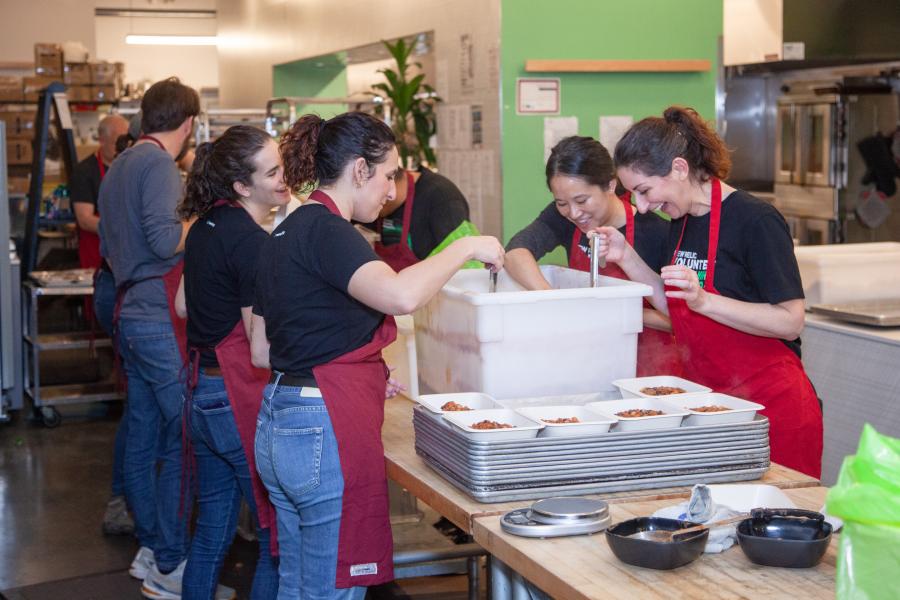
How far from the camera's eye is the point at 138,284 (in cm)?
407

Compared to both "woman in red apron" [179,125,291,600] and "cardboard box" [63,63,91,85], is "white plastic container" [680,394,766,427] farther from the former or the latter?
"cardboard box" [63,63,91,85]

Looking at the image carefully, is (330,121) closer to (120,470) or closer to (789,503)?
(789,503)

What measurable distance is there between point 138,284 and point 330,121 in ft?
5.94

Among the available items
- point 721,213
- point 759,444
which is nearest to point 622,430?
point 759,444

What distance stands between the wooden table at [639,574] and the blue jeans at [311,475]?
524 millimetres

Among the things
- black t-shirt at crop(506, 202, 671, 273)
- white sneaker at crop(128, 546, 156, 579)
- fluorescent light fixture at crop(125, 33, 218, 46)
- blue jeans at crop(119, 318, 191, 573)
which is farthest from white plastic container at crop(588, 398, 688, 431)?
fluorescent light fixture at crop(125, 33, 218, 46)

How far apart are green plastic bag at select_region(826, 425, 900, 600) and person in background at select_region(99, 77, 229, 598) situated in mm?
2895

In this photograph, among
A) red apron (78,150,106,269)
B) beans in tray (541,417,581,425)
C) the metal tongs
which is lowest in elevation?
beans in tray (541,417,581,425)

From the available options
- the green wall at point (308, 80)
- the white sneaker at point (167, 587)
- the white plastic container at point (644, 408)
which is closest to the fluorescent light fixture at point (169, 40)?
the green wall at point (308, 80)

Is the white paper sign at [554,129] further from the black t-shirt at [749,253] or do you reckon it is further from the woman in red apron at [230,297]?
the black t-shirt at [749,253]

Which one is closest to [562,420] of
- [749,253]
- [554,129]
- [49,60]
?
[749,253]

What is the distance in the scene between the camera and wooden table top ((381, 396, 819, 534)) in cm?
223

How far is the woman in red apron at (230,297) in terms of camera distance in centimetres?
316

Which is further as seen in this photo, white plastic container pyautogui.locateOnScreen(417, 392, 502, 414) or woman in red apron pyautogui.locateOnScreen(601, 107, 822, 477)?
woman in red apron pyautogui.locateOnScreen(601, 107, 822, 477)
